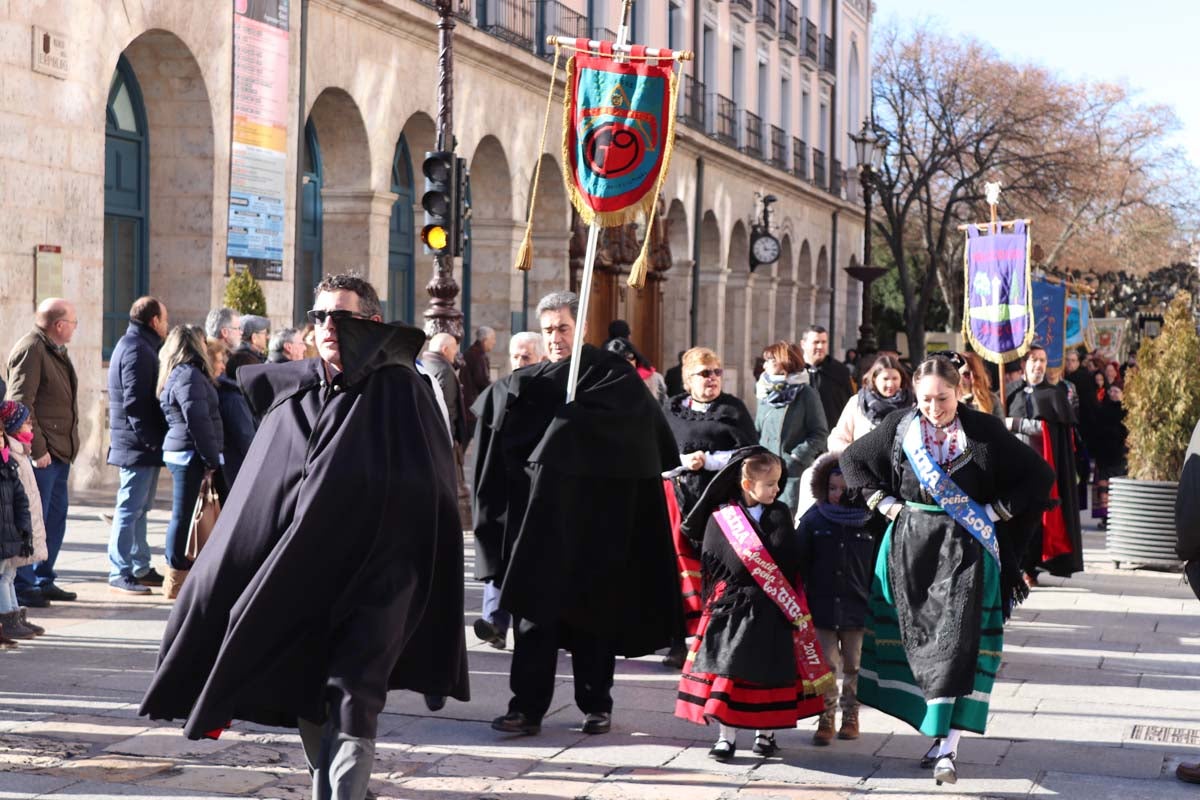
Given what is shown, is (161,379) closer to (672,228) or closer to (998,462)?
(998,462)

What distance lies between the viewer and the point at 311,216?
67.0 feet

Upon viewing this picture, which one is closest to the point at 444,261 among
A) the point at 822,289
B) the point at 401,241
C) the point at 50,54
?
the point at 50,54

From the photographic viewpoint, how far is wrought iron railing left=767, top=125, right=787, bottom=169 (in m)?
41.6

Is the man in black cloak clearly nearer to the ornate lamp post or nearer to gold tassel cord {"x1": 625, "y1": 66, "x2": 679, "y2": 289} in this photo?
gold tassel cord {"x1": 625, "y1": 66, "x2": 679, "y2": 289}

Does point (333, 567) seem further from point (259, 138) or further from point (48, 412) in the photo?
point (259, 138)

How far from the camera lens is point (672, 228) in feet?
113

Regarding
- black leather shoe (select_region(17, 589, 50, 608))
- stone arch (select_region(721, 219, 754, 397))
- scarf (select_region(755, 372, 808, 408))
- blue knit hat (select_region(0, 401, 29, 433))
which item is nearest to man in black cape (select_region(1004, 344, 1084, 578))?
scarf (select_region(755, 372, 808, 408))

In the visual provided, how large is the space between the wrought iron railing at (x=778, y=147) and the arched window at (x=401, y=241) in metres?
19.4

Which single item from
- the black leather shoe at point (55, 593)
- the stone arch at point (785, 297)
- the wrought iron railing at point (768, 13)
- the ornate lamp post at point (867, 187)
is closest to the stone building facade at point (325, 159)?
the wrought iron railing at point (768, 13)

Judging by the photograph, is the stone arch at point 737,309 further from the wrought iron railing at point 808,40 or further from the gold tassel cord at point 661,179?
the gold tassel cord at point 661,179

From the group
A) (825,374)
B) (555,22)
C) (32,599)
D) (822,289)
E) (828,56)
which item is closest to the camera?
(32,599)

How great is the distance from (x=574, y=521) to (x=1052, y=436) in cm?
656

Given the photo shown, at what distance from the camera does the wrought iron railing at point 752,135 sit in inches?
1528

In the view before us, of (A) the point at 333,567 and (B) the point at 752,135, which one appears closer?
(A) the point at 333,567
